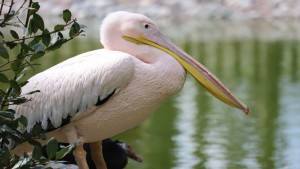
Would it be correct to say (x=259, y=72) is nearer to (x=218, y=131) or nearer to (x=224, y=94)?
(x=218, y=131)

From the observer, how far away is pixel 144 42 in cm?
294

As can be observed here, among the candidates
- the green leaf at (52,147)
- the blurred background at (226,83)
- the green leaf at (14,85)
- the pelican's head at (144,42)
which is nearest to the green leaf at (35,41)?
the green leaf at (14,85)

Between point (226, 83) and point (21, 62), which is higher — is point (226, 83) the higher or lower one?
the higher one

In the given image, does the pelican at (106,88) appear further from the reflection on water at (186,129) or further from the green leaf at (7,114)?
the reflection on water at (186,129)

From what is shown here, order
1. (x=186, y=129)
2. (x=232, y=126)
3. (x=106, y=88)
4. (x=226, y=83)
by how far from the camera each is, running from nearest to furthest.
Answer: (x=106, y=88), (x=186, y=129), (x=232, y=126), (x=226, y=83)

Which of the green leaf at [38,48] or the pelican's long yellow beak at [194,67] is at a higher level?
the pelican's long yellow beak at [194,67]

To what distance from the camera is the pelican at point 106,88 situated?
2.77 m

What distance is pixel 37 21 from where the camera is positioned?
184 centimetres

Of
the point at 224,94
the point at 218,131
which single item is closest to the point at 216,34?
the point at 218,131

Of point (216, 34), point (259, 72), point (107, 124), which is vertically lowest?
point (107, 124)

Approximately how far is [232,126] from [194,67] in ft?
12.0

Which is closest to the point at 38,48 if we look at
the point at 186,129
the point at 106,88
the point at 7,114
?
the point at 7,114

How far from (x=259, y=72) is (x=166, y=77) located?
7279 millimetres

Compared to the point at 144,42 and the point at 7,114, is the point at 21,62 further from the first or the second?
the point at 144,42
